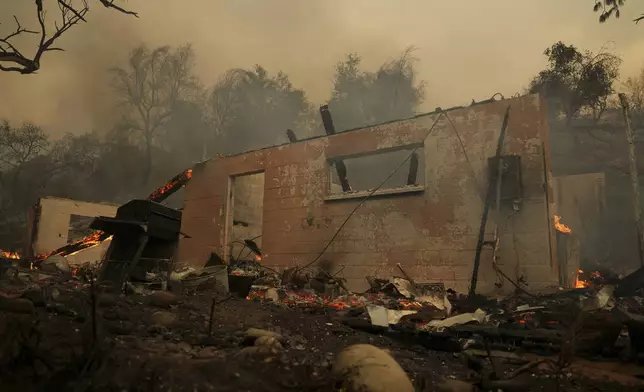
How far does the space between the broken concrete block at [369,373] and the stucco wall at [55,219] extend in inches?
820

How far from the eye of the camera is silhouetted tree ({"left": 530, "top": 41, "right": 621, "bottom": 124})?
22.4 meters

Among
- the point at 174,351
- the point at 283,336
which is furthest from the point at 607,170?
the point at 174,351

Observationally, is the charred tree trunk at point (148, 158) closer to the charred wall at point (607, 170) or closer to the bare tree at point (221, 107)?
the bare tree at point (221, 107)

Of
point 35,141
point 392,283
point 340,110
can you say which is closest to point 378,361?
point 392,283

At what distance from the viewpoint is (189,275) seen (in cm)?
884

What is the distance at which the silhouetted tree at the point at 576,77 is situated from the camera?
73.6ft

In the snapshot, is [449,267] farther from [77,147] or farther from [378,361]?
[77,147]

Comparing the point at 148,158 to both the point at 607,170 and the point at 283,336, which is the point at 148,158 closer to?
the point at 607,170

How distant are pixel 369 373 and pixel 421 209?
6.65m

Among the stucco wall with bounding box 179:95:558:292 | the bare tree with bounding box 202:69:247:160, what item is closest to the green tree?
the bare tree with bounding box 202:69:247:160

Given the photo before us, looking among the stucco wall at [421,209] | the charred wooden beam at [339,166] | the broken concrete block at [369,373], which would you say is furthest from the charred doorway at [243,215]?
the broken concrete block at [369,373]

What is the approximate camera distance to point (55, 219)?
21375 millimetres

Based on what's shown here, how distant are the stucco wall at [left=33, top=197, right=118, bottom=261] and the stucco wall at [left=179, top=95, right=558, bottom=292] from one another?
41.0 feet

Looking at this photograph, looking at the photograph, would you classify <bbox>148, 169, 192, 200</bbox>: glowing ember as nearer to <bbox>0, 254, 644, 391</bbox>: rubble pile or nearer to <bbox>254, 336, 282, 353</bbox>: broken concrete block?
<bbox>0, 254, 644, 391</bbox>: rubble pile
